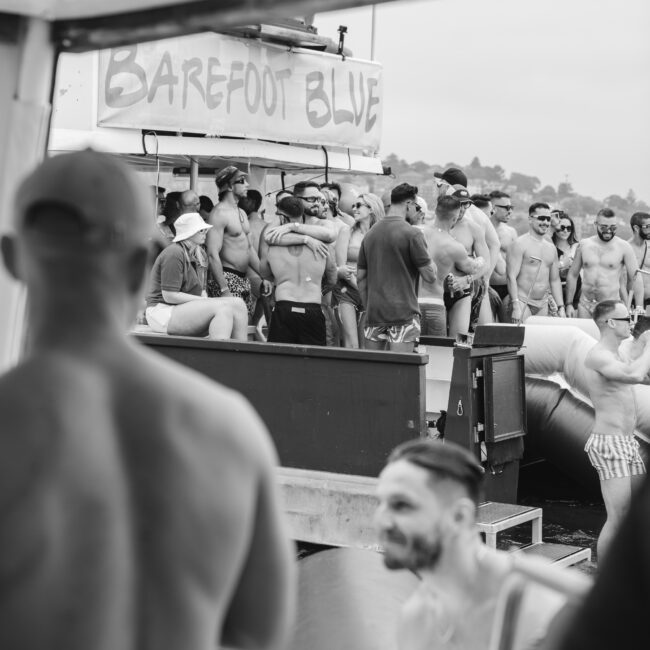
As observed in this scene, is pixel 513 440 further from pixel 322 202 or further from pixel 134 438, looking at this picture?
pixel 134 438

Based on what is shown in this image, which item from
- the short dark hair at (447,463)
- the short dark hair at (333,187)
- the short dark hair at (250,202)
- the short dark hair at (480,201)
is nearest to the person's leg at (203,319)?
the short dark hair at (250,202)

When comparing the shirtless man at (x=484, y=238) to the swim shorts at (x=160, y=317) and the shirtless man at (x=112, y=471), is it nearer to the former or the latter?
the swim shorts at (x=160, y=317)

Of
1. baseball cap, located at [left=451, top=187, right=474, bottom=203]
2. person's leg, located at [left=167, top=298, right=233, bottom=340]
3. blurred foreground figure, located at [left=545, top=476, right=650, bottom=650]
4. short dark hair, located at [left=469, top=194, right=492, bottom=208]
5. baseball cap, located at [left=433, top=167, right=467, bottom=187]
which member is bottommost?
blurred foreground figure, located at [left=545, top=476, right=650, bottom=650]

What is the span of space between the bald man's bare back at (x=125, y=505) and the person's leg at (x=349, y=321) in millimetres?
10353

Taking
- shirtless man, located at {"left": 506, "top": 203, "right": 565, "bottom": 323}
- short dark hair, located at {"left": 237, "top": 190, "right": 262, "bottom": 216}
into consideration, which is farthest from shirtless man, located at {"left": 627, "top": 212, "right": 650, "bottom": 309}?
short dark hair, located at {"left": 237, "top": 190, "right": 262, "bottom": 216}

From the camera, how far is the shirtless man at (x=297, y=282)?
10391 millimetres

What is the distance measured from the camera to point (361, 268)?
9953mm

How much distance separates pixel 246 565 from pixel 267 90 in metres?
11.9

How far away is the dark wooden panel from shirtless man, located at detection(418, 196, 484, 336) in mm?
3121

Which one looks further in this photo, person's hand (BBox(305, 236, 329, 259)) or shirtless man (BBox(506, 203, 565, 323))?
shirtless man (BBox(506, 203, 565, 323))

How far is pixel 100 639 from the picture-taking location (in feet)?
4.67

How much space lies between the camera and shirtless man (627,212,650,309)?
15555 mm

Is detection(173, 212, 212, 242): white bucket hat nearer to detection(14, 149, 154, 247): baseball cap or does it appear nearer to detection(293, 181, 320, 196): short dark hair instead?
detection(293, 181, 320, 196): short dark hair

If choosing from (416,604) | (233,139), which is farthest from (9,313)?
(233,139)
